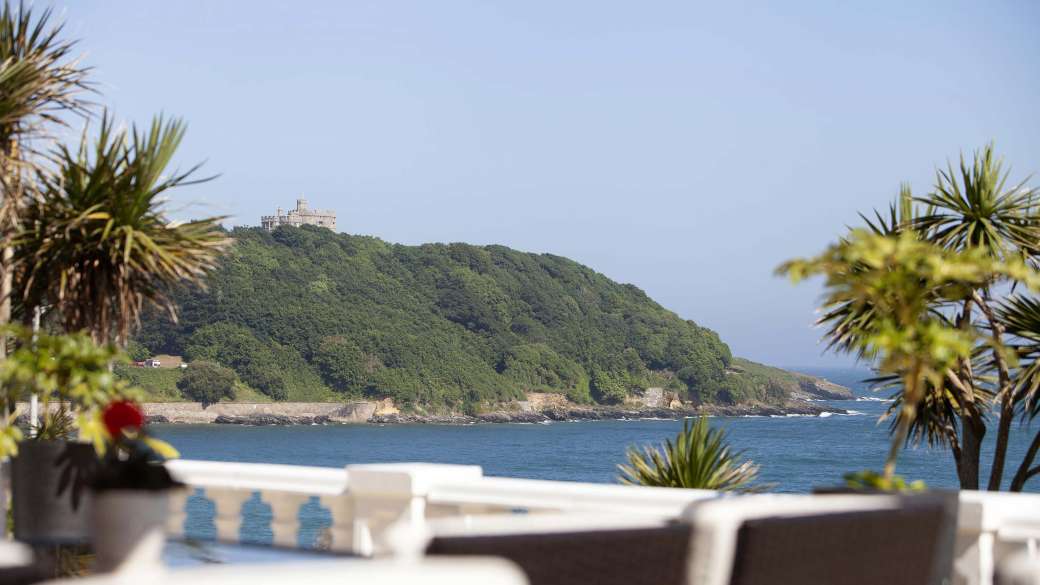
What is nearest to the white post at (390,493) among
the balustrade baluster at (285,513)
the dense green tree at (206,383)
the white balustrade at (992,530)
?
the balustrade baluster at (285,513)

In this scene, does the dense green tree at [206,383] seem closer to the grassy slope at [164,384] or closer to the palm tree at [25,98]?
the grassy slope at [164,384]

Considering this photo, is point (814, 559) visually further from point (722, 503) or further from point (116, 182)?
point (116, 182)

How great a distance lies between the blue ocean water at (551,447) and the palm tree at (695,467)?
43987 mm

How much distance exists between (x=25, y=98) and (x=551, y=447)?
224 feet

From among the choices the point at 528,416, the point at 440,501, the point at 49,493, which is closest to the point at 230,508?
the point at 440,501

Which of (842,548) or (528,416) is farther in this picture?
(528,416)

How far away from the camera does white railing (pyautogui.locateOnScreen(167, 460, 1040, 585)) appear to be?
379cm

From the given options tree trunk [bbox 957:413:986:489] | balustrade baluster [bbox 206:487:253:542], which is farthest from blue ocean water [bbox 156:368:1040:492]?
balustrade baluster [bbox 206:487:253:542]

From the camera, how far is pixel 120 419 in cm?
314

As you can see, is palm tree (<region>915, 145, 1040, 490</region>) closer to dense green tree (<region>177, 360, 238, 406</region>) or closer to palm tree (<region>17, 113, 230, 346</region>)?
palm tree (<region>17, 113, 230, 346</region>)

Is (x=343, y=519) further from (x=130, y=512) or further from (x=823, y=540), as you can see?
(x=823, y=540)

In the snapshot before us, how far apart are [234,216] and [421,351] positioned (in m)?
74.6

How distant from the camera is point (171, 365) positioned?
70.3 m

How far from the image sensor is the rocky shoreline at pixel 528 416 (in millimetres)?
73625
